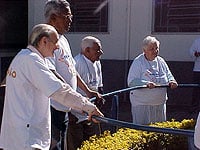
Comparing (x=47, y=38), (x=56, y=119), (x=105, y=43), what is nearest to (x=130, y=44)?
(x=105, y=43)

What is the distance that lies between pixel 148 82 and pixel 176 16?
17.4ft

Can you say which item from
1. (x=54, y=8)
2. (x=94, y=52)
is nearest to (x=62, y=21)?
(x=54, y=8)

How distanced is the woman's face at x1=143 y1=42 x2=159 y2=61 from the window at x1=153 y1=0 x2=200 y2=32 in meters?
4.89

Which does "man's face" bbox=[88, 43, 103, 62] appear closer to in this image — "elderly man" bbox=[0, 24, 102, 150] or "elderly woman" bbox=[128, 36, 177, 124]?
"elderly woman" bbox=[128, 36, 177, 124]

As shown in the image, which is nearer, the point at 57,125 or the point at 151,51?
the point at 57,125

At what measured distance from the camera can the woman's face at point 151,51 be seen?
5430 millimetres

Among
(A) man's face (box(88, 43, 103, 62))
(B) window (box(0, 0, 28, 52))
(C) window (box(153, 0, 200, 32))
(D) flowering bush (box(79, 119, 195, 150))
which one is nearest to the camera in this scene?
(D) flowering bush (box(79, 119, 195, 150))

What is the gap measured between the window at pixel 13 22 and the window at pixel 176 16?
14.9 ft

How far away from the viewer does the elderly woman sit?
541cm

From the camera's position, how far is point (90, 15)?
11445 mm

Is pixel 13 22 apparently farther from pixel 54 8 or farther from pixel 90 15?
pixel 54 8

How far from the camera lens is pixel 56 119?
4.07 metres

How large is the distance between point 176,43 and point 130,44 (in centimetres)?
120

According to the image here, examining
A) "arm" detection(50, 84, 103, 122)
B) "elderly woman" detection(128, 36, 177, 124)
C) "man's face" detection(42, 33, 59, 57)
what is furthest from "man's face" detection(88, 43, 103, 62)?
"arm" detection(50, 84, 103, 122)
